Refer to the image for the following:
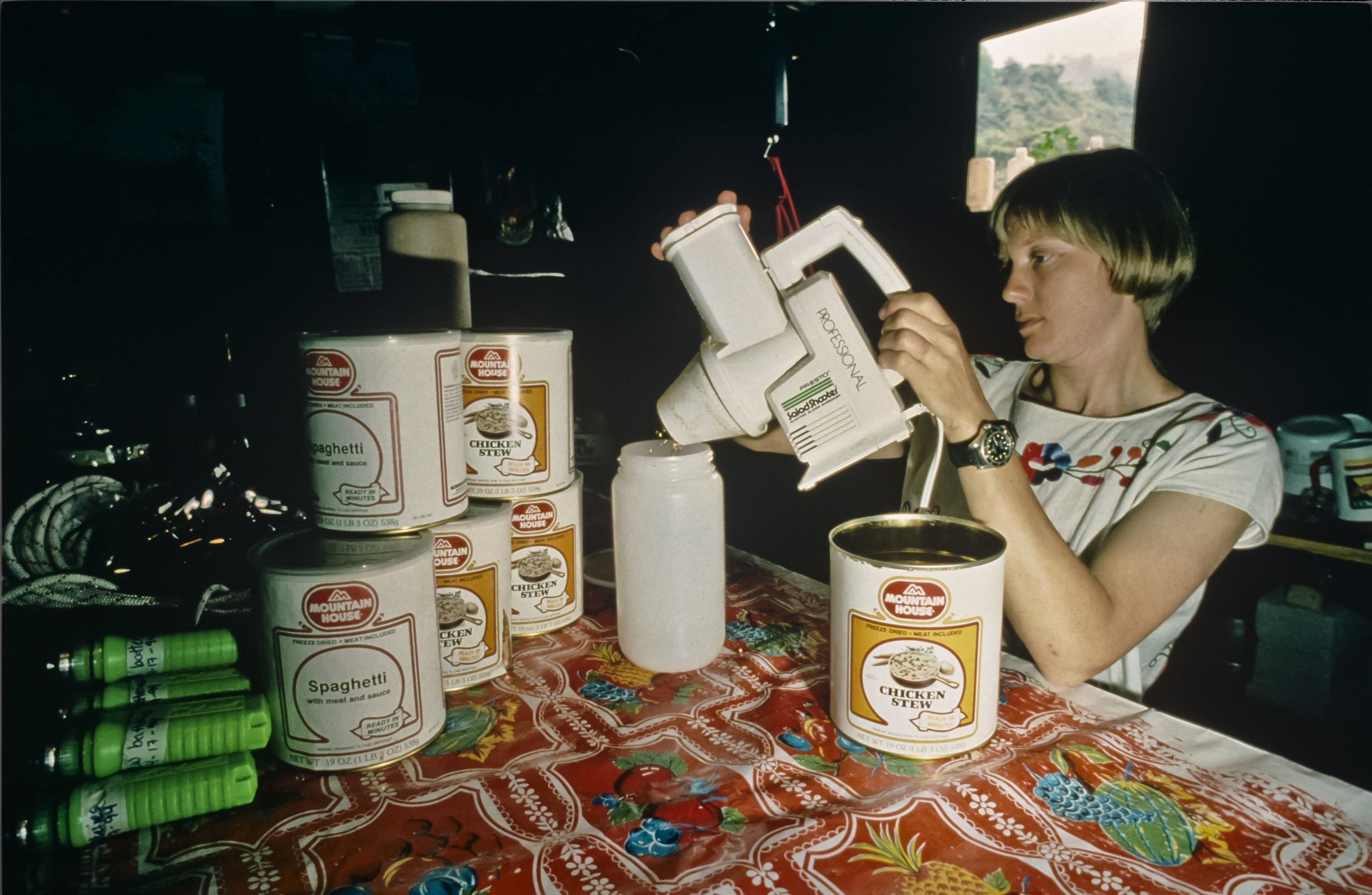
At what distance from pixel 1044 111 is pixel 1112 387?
163 cm

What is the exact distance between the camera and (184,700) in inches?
29.5

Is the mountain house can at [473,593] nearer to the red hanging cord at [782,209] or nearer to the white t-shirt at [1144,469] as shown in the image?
the red hanging cord at [782,209]

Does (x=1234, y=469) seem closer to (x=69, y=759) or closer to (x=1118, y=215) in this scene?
(x=1118, y=215)

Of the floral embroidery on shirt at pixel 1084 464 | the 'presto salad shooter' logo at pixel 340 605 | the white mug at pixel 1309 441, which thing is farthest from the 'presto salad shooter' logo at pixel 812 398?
the white mug at pixel 1309 441

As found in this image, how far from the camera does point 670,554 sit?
34.9 inches

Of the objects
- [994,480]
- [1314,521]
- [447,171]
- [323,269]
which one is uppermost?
[447,171]

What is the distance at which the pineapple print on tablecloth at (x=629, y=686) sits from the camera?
861 mm

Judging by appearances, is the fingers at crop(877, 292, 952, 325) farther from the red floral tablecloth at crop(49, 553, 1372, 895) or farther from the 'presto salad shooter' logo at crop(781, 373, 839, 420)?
the red floral tablecloth at crop(49, 553, 1372, 895)

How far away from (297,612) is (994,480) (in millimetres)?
823

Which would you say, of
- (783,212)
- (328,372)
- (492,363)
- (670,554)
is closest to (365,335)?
(328,372)

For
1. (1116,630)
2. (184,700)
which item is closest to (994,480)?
(1116,630)

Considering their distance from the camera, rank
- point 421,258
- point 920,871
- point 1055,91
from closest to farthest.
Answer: point 920,871
point 421,258
point 1055,91

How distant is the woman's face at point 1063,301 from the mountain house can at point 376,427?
1.03 meters

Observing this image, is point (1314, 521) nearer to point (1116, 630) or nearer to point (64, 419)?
point (1116, 630)
